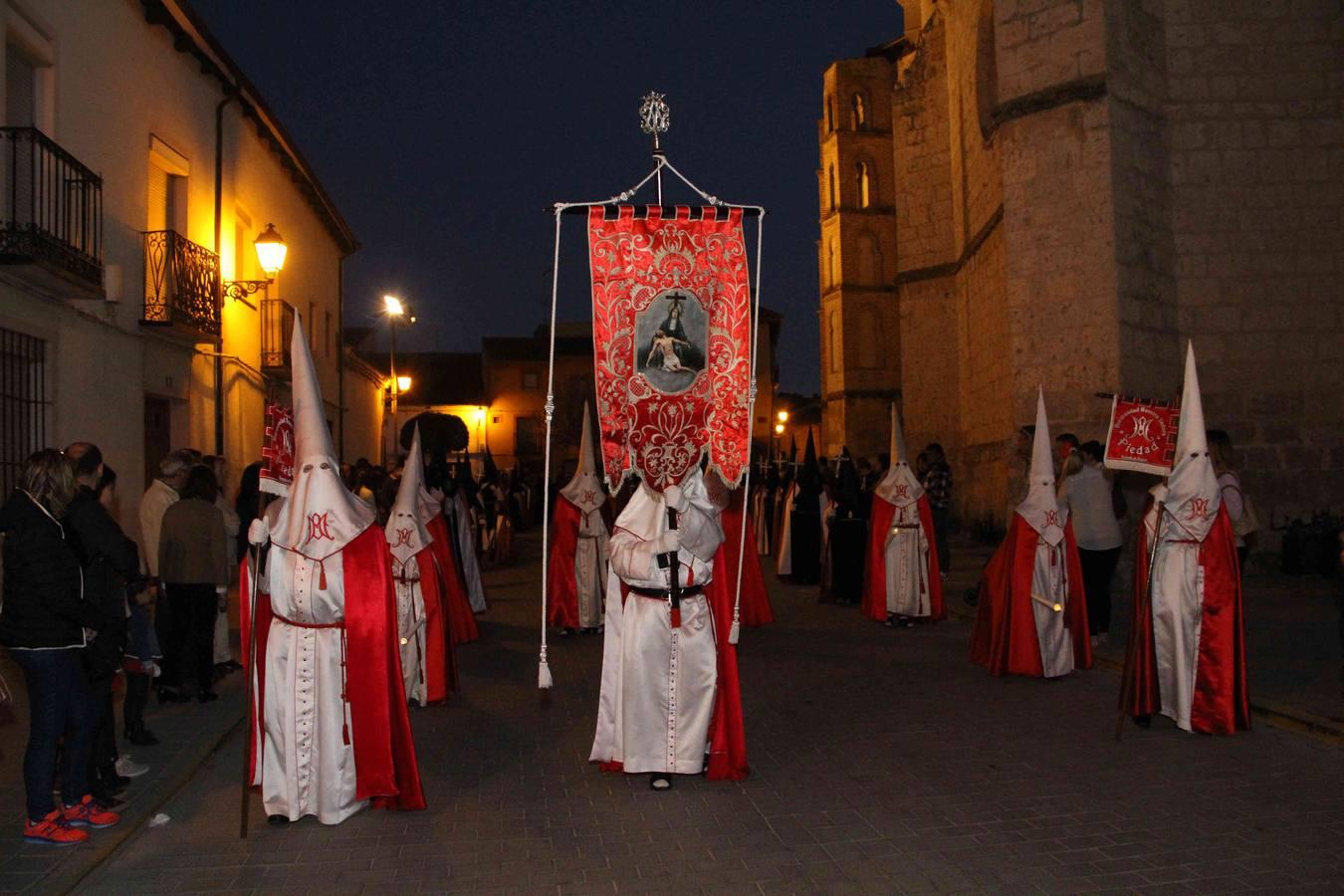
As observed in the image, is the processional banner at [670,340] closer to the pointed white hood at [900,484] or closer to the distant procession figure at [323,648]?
the distant procession figure at [323,648]

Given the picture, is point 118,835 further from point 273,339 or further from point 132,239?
point 273,339

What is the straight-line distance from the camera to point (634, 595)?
6031 millimetres

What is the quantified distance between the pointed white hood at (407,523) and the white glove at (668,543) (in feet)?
8.87

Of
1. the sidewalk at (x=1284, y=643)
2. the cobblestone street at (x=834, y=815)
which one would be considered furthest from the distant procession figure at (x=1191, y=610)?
the sidewalk at (x=1284, y=643)

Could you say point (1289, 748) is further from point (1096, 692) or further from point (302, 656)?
point (302, 656)

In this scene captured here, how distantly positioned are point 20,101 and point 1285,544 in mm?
15204

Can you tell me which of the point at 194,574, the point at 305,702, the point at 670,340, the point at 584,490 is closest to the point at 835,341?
the point at 584,490

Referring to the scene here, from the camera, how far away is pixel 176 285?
13.8 m

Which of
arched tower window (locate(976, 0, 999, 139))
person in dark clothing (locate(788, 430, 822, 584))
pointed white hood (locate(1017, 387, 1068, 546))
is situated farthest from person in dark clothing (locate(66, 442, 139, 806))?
arched tower window (locate(976, 0, 999, 139))

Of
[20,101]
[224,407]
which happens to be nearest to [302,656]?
[20,101]

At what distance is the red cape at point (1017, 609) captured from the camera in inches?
340

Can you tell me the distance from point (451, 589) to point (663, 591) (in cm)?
459

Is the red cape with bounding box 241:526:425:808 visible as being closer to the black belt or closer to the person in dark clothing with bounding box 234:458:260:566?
the black belt

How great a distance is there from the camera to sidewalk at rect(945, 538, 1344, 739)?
7.11 metres
